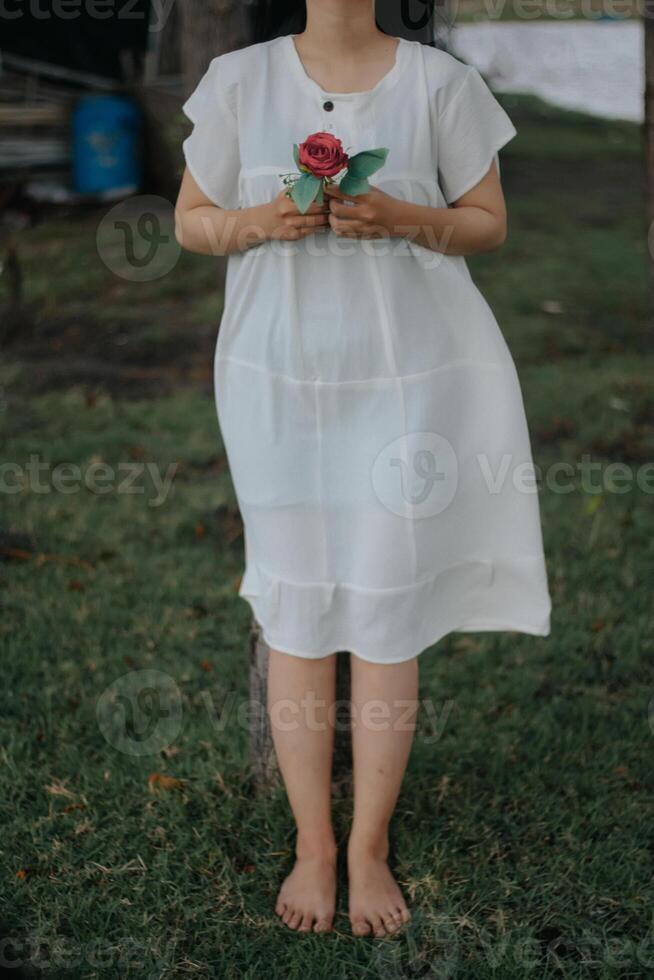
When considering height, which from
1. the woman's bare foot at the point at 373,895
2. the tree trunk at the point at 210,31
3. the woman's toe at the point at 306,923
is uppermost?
the tree trunk at the point at 210,31

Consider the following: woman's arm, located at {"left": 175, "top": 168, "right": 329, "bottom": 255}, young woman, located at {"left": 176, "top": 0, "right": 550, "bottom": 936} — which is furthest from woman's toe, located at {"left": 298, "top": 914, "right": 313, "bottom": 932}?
woman's arm, located at {"left": 175, "top": 168, "right": 329, "bottom": 255}

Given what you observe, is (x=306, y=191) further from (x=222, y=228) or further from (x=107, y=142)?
(x=107, y=142)

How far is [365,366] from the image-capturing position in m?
2.03

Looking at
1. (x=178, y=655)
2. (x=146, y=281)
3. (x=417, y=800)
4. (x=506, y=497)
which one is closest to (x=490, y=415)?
(x=506, y=497)

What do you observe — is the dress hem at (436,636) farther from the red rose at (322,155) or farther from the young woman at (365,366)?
the red rose at (322,155)

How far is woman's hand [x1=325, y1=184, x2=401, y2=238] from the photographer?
187cm

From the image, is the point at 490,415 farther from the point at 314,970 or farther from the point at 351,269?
the point at 314,970

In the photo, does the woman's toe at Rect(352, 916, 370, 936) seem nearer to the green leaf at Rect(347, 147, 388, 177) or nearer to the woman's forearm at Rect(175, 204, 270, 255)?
the woman's forearm at Rect(175, 204, 270, 255)

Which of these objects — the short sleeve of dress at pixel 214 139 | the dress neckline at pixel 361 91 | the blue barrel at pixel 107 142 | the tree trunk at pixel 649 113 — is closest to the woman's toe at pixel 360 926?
the short sleeve of dress at pixel 214 139

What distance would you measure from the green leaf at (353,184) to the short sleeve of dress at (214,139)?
12.9 inches

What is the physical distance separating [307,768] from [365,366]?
2.80 ft

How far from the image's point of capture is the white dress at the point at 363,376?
2008 millimetres

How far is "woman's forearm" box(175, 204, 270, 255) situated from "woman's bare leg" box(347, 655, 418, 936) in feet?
2.78

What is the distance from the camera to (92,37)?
9250 mm
